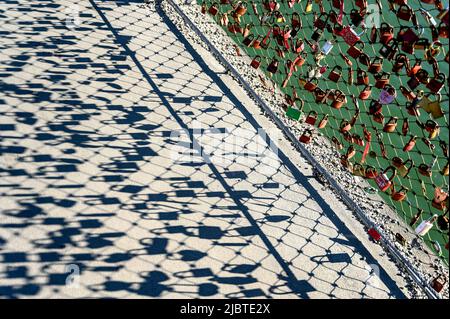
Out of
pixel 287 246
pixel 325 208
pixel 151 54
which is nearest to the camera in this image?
pixel 287 246

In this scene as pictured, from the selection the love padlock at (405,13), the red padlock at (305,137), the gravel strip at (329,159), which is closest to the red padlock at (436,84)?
the love padlock at (405,13)

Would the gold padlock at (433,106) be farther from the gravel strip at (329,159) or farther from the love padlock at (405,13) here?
the gravel strip at (329,159)

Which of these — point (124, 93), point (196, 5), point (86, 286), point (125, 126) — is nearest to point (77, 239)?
point (86, 286)

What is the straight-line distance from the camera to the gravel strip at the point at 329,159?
391 centimetres

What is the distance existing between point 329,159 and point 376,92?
62.1 inches

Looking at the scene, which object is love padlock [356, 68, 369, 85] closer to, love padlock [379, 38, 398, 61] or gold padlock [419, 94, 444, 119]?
love padlock [379, 38, 398, 61]

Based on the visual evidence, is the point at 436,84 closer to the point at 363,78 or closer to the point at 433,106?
the point at 433,106

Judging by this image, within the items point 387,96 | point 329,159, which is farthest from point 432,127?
point 329,159

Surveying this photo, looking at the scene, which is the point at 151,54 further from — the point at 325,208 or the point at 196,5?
the point at 325,208

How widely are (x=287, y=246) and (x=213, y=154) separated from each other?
109cm

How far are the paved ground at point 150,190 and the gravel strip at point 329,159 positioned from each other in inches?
8.8

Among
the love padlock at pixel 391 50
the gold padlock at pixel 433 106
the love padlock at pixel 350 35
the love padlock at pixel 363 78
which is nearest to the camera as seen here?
the gold padlock at pixel 433 106

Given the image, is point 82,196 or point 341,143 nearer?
point 82,196
